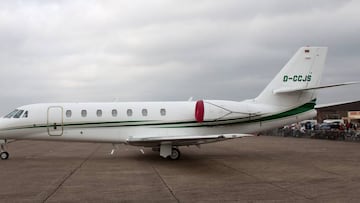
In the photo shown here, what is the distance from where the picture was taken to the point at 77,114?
19.8m

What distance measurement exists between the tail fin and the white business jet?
5 cm

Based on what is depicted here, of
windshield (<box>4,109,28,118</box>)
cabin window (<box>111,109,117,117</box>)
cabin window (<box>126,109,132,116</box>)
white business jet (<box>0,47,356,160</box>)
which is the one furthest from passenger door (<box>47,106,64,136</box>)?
cabin window (<box>126,109,132,116</box>)

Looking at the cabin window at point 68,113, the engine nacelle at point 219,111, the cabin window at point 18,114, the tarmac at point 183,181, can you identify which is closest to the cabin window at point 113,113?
the cabin window at point 68,113

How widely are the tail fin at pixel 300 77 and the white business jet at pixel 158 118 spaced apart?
0.16 ft

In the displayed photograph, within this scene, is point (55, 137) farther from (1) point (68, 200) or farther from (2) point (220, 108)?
(1) point (68, 200)

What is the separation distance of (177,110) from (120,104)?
278 cm

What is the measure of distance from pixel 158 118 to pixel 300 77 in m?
7.38

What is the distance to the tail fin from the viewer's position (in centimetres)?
2061

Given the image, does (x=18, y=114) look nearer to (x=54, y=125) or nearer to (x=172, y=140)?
(x=54, y=125)

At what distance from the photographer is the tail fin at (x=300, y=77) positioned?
20.6 metres

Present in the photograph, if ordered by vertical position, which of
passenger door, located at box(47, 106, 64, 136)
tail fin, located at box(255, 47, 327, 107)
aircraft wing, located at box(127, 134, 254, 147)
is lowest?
aircraft wing, located at box(127, 134, 254, 147)

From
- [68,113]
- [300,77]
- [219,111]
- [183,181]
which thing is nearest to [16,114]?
[68,113]

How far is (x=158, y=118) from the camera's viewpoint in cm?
1997

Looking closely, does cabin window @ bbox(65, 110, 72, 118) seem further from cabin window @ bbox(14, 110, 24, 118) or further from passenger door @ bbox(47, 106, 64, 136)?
cabin window @ bbox(14, 110, 24, 118)
